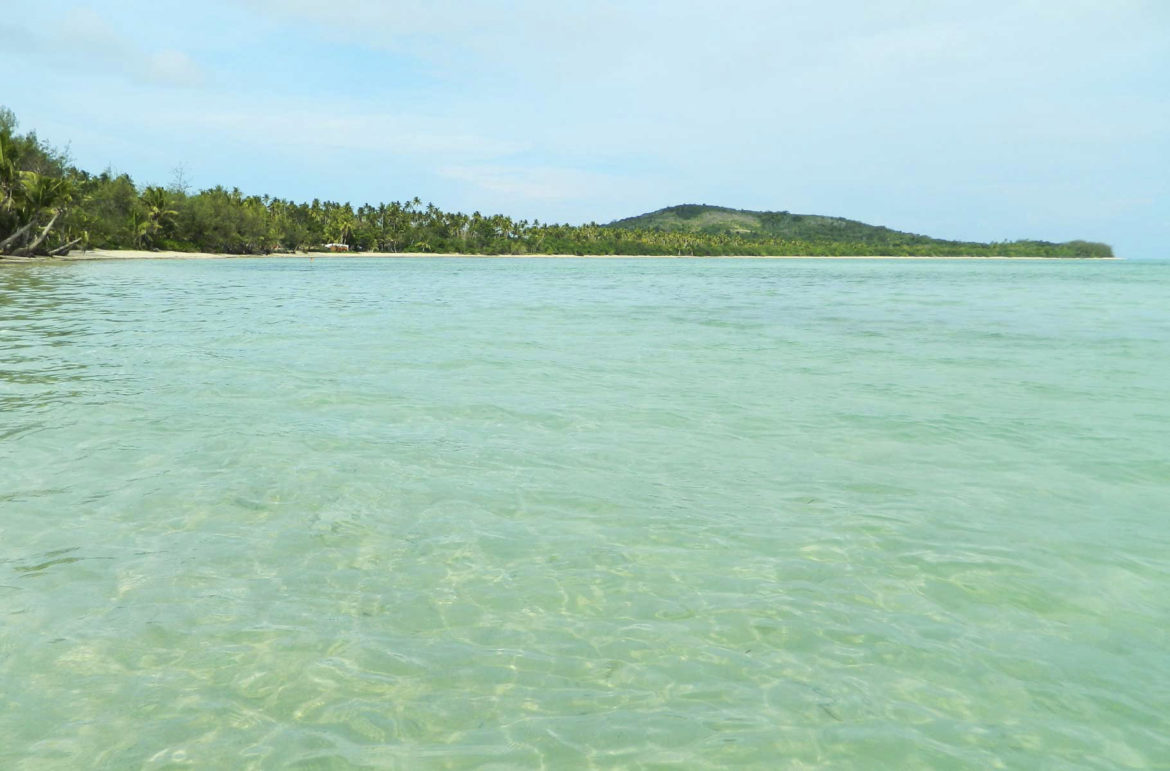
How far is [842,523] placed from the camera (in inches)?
247

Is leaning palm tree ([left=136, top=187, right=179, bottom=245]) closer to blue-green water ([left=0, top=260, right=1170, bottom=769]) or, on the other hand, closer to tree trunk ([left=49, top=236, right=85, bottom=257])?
tree trunk ([left=49, top=236, right=85, bottom=257])

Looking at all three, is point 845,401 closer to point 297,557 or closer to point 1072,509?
point 1072,509

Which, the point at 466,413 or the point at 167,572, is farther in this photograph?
the point at 466,413

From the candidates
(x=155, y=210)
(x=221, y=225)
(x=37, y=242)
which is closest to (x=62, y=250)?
(x=37, y=242)

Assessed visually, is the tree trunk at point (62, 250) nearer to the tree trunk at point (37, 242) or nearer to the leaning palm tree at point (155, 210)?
the tree trunk at point (37, 242)

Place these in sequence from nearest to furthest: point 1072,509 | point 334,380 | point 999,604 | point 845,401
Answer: point 999,604 → point 1072,509 → point 845,401 → point 334,380

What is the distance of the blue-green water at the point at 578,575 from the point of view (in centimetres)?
365

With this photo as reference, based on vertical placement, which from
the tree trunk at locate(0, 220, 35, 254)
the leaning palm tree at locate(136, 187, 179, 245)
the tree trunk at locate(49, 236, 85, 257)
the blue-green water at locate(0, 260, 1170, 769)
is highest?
the leaning palm tree at locate(136, 187, 179, 245)

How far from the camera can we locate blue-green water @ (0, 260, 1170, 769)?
12.0ft

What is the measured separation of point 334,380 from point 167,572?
7.72 meters

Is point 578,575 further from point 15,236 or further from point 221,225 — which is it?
point 221,225

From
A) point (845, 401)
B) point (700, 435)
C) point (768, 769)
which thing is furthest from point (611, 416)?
point (768, 769)

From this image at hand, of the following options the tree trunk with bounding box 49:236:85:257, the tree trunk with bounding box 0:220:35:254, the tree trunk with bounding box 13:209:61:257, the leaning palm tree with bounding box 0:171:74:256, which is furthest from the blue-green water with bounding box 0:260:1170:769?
the tree trunk with bounding box 49:236:85:257

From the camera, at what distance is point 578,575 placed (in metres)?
5.30
